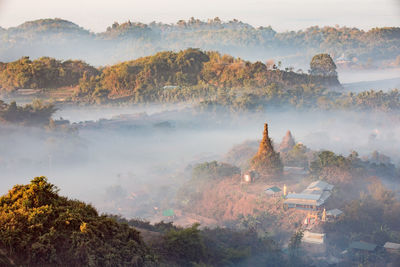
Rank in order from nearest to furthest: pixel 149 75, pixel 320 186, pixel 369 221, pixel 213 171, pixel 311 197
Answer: pixel 369 221
pixel 311 197
pixel 320 186
pixel 213 171
pixel 149 75

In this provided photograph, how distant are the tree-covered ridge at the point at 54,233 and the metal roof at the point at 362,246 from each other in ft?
45.7

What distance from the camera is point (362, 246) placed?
73.5 ft

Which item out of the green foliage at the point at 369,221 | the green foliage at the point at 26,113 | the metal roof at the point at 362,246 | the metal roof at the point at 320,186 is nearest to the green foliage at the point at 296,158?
the metal roof at the point at 320,186

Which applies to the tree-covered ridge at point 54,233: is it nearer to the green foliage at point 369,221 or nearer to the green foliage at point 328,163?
the green foliage at point 369,221

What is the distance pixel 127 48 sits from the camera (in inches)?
5969

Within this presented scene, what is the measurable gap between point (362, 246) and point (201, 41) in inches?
6029

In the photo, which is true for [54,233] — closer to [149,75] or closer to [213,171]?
[213,171]

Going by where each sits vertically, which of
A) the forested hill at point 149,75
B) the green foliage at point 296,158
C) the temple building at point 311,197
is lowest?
the temple building at point 311,197

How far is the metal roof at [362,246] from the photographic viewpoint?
22.1m

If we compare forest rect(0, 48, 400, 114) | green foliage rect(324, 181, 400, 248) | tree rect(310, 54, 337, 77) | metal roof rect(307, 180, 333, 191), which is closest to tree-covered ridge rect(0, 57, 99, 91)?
forest rect(0, 48, 400, 114)

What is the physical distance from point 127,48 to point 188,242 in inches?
5591

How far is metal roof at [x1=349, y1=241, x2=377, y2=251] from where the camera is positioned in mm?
22109

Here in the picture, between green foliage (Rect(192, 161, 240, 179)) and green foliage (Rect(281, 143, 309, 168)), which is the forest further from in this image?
green foliage (Rect(281, 143, 309, 168))

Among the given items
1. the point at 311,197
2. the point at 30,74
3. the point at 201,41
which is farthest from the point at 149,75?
the point at 201,41
